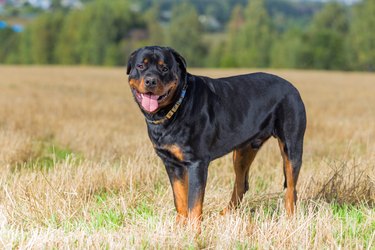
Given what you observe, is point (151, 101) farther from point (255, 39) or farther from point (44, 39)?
point (44, 39)

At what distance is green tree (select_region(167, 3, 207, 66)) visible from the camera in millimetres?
76625

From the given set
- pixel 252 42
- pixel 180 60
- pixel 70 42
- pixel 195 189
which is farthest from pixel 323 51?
pixel 195 189

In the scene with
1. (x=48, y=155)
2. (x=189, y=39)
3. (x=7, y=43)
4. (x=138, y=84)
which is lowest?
(x=7, y=43)

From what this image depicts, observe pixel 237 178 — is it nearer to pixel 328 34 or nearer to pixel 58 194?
pixel 58 194

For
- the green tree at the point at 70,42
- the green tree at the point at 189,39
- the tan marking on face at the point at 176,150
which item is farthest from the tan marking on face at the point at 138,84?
the green tree at the point at 70,42

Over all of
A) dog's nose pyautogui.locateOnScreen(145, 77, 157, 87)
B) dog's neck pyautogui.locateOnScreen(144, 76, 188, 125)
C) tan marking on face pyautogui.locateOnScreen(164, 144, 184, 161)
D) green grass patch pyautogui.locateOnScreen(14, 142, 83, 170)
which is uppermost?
dog's nose pyautogui.locateOnScreen(145, 77, 157, 87)

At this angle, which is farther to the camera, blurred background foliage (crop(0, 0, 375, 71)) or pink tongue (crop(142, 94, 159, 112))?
blurred background foliage (crop(0, 0, 375, 71))

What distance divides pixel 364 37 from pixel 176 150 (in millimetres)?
62050

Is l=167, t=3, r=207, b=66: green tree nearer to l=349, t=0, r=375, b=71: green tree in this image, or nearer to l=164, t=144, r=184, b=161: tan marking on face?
l=349, t=0, r=375, b=71: green tree

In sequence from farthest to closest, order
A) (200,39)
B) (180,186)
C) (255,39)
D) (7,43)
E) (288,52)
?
1. (7,43)
2. (200,39)
3. (255,39)
4. (288,52)
5. (180,186)

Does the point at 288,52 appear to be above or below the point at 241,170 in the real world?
below

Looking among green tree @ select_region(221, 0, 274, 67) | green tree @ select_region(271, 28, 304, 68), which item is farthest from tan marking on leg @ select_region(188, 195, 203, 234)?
green tree @ select_region(221, 0, 274, 67)

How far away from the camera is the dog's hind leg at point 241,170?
17.0ft

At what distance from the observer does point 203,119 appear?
4.51 meters
